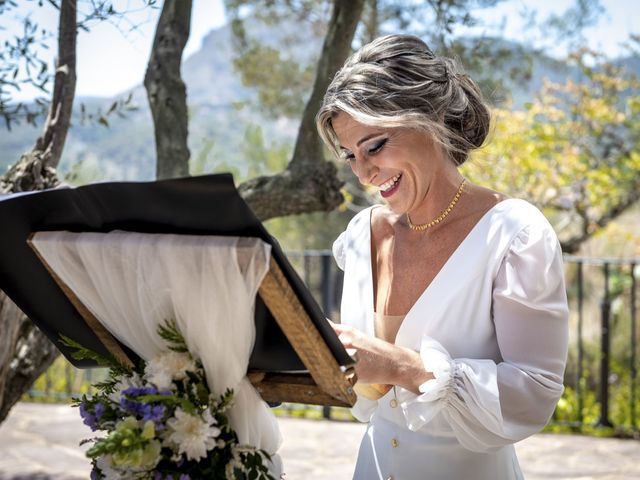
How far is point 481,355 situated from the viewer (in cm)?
176

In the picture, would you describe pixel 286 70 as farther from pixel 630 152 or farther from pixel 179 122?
pixel 179 122

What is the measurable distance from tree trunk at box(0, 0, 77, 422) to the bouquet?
141 cm

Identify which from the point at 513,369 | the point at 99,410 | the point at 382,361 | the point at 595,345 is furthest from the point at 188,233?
the point at 595,345

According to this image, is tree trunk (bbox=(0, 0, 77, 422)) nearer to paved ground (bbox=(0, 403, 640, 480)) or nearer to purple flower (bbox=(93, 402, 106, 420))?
purple flower (bbox=(93, 402, 106, 420))

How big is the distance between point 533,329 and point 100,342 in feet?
2.89

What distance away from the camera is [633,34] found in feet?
30.2

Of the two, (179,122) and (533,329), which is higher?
(179,122)

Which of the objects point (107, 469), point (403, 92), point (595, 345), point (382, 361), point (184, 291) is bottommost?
point (595, 345)

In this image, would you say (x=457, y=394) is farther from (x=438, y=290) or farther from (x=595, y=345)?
(x=595, y=345)

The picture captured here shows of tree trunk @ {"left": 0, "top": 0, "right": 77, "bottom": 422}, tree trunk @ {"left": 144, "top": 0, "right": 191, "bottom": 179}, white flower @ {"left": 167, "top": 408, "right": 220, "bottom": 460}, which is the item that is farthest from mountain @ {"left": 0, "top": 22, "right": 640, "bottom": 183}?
white flower @ {"left": 167, "top": 408, "right": 220, "bottom": 460}

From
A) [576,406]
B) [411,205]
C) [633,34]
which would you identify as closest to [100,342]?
[411,205]

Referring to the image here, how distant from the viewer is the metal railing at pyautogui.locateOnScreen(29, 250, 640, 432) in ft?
18.2

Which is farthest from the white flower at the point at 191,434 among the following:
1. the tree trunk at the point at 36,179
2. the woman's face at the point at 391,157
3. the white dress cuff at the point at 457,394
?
the tree trunk at the point at 36,179

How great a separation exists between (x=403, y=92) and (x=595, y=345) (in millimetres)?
6967
